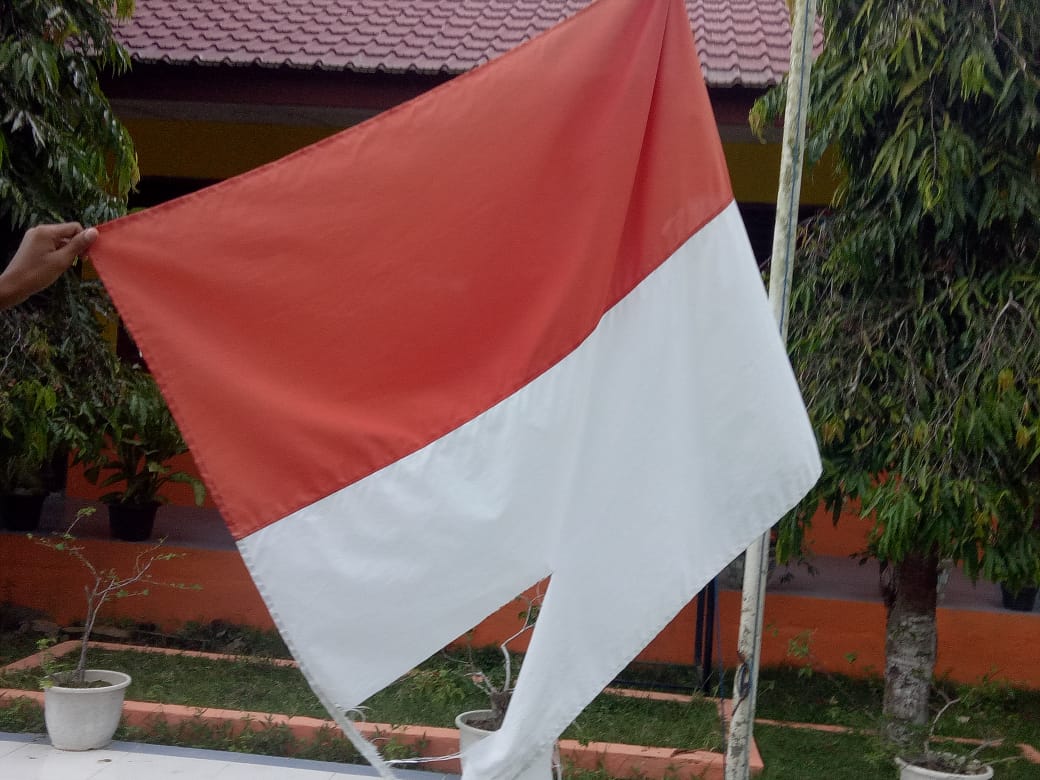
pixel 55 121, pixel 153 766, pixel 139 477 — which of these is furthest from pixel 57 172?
pixel 153 766

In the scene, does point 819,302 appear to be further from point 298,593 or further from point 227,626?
point 227,626

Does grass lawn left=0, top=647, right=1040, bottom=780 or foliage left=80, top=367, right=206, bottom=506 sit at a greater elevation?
Answer: foliage left=80, top=367, right=206, bottom=506

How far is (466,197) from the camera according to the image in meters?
2.38

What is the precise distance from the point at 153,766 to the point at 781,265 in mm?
3413

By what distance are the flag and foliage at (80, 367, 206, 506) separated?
3.57m

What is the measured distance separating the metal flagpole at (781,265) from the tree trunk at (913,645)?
2.10 m

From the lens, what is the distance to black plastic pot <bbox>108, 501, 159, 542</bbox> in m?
6.96

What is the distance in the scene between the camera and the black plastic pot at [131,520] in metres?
6.96

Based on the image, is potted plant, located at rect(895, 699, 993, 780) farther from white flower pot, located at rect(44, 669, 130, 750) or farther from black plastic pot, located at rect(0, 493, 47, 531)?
black plastic pot, located at rect(0, 493, 47, 531)

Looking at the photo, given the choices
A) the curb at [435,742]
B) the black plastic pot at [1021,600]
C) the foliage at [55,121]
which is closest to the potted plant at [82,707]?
the curb at [435,742]

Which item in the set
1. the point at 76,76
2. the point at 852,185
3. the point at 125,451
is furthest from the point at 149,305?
the point at 125,451

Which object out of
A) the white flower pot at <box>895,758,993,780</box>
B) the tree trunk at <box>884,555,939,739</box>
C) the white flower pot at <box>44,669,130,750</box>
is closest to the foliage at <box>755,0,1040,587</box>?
the tree trunk at <box>884,555,939,739</box>

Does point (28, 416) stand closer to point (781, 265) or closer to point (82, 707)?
point (82, 707)

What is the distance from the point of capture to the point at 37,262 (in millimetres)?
2066
